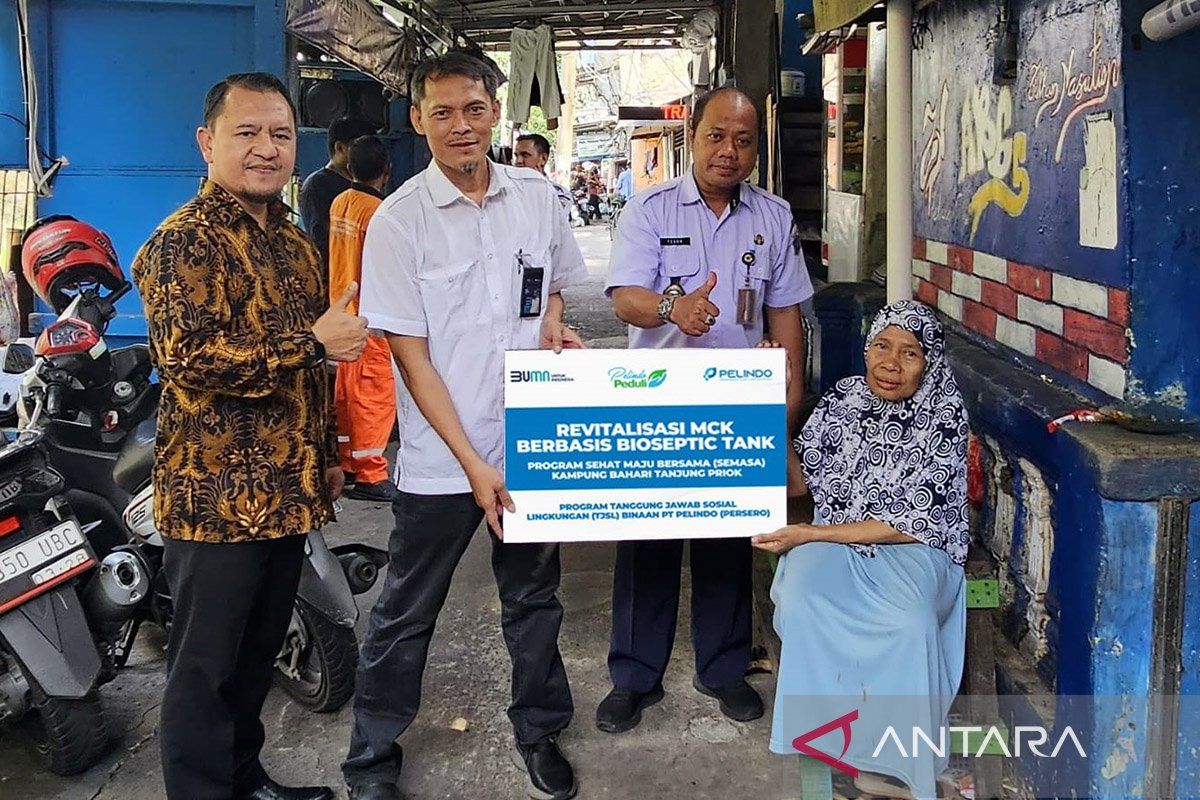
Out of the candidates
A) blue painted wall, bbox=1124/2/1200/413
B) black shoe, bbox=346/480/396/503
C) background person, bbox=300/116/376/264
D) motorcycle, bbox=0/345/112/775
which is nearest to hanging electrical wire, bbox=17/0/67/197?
background person, bbox=300/116/376/264

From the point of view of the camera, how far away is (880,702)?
2.44m

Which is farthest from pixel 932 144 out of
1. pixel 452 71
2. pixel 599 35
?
pixel 599 35

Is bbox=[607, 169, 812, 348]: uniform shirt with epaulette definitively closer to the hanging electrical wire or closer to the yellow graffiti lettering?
the yellow graffiti lettering

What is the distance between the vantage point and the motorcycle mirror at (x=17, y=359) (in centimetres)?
364

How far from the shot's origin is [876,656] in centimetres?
245

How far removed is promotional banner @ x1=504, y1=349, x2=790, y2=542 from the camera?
247 cm

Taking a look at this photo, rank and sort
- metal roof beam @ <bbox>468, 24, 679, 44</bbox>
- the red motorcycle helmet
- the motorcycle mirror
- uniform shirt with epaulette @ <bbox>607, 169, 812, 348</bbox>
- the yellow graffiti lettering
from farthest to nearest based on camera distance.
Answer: metal roof beam @ <bbox>468, 24, 679, 44</bbox>, the red motorcycle helmet, the motorcycle mirror, uniform shirt with epaulette @ <bbox>607, 169, 812, 348</bbox>, the yellow graffiti lettering

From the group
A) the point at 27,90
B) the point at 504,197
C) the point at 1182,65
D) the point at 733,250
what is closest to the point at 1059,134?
the point at 1182,65

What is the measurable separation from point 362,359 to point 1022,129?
11.7 feet

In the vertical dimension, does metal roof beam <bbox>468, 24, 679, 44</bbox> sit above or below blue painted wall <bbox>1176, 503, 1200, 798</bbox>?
above

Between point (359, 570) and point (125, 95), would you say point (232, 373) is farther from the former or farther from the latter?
point (125, 95)

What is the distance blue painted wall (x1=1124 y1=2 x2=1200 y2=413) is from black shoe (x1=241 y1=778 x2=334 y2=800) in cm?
233

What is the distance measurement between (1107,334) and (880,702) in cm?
105
